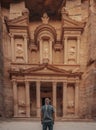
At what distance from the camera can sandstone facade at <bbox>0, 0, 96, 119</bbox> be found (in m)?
25.2

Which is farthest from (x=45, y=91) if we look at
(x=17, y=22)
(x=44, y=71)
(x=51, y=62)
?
(x=17, y=22)

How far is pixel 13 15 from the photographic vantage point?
93.1 feet

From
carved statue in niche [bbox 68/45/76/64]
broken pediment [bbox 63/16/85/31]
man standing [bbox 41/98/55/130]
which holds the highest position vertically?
broken pediment [bbox 63/16/85/31]

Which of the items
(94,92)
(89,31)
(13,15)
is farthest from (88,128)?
(13,15)

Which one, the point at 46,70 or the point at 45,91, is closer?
the point at 46,70

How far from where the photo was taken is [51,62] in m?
27.2

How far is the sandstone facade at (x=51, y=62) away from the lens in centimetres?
2516

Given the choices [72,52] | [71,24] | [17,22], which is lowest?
[72,52]

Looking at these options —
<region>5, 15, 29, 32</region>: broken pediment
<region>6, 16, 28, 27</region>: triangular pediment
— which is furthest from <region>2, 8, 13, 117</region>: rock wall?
<region>6, 16, 28, 27</region>: triangular pediment

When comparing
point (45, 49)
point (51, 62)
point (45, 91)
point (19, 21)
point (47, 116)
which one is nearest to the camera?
point (47, 116)

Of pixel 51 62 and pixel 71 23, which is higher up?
pixel 71 23

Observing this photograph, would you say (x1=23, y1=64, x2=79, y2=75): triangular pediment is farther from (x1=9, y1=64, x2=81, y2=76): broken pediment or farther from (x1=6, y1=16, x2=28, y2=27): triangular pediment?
(x1=6, y1=16, x2=28, y2=27): triangular pediment

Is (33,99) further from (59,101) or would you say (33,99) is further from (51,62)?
(51,62)

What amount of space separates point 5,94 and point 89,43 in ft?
32.1
